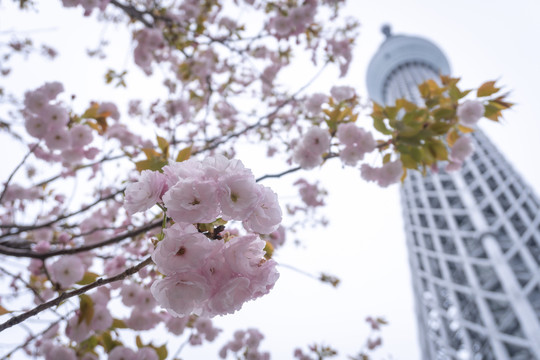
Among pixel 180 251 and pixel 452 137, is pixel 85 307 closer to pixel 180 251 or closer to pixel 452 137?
pixel 180 251

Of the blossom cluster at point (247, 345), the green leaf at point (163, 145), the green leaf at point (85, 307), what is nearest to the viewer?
the green leaf at point (85, 307)

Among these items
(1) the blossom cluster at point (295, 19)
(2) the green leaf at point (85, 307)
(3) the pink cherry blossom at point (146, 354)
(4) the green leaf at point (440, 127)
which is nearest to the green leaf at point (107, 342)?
(3) the pink cherry blossom at point (146, 354)

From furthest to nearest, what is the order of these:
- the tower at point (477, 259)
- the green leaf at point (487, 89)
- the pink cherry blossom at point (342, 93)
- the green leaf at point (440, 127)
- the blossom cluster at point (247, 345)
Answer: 1. the tower at point (477, 259)
2. the blossom cluster at point (247, 345)
3. the pink cherry blossom at point (342, 93)
4. the green leaf at point (487, 89)
5. the green leaf at point (440, 127)

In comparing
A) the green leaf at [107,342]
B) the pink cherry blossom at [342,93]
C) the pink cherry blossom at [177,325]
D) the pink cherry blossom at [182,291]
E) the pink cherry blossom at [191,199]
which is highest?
the pink cherry blossom at [342,93]

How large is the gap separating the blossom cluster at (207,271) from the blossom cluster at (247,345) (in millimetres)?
3457

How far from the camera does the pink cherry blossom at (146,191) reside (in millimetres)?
762

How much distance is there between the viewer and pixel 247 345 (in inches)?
155

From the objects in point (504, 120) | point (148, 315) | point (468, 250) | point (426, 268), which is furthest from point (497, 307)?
point (148, 315)

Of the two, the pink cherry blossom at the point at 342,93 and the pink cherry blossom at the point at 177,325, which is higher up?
the pink cherry blossom at the point at 342,93

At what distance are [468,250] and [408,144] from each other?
45.4ft

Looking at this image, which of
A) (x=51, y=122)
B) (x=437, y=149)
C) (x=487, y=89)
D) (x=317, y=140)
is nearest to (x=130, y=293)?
(x=51, y=122)

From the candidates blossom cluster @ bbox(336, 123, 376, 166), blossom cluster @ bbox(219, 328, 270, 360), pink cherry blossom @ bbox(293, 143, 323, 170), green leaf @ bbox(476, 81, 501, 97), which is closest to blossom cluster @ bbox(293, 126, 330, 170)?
pink cherry blossom @ bbox(293, 143, 323, 170)

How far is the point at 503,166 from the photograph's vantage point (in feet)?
50.0

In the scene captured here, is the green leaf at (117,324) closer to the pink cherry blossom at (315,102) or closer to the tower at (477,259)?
the pink cherry blossom at (315,102)
